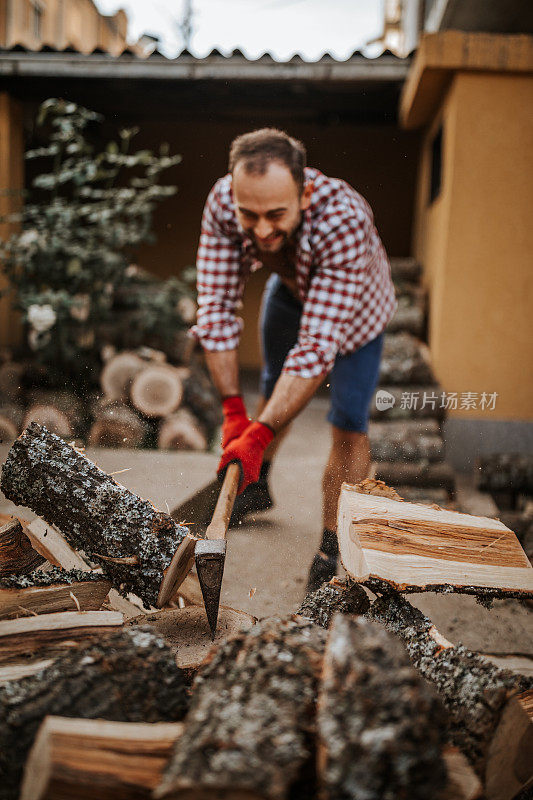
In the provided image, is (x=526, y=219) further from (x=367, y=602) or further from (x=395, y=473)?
(x=367, y=602)

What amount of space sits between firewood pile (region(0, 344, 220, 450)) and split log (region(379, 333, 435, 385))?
120 cm

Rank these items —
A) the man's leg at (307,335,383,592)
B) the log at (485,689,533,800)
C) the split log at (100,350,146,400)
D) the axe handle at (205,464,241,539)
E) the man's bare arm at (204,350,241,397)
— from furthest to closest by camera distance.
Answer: the split log at (100,350,146,400) → the man's leg at (307,335,383,592) → the man's bare arm at (204,350,241,397) → the axe handle at (205,464,241,539) → the log at (485,689,533,800)

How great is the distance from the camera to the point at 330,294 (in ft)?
6.22

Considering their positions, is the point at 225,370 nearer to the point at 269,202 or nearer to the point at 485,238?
the point at 269,202

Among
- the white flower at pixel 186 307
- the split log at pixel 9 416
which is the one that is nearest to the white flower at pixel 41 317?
the split log at pixel 9 416

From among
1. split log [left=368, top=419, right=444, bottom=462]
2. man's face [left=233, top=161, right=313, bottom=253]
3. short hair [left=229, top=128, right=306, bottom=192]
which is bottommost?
split log [left=368, top=419, right=444, bottom=462]

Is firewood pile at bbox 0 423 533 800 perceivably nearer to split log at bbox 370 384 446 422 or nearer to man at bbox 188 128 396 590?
man at bbox 188 128 396 590

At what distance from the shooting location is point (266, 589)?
1.89m

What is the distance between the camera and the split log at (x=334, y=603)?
1395 millimetres

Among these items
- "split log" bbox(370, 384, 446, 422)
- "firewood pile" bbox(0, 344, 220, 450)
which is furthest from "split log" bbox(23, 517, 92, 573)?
"split log" bbox(370, 384, 446, 422)

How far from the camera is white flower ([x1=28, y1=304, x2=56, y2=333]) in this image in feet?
11.2

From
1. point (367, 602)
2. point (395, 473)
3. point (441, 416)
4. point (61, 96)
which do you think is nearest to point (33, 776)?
point (367, 602)

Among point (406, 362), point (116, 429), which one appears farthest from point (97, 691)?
point (406, 362)

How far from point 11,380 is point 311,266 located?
7.52 ft
